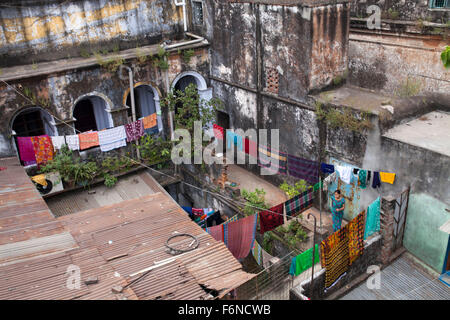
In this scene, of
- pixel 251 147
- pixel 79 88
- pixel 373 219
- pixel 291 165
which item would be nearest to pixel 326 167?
pixel 291 165

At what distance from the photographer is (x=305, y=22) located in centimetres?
1228

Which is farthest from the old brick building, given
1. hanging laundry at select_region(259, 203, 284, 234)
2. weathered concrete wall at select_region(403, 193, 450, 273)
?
hanging laundry at select_region(259, 203, 284, 234)

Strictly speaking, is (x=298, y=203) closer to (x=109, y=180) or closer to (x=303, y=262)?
(x=303, y=262)

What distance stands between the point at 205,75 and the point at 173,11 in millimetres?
2671

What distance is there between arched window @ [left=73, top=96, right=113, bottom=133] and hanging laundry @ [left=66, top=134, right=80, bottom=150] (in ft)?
3.10

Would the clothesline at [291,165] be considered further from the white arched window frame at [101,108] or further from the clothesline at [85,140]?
the white arched window frame at [101,108]

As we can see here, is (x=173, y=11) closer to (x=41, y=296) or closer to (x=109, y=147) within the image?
(x=109, y=147)

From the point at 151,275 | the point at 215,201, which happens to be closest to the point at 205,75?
the point at 215,201

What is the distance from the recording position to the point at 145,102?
16922mm

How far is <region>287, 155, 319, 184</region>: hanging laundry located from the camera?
13227 mm

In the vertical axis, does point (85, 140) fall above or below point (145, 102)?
below

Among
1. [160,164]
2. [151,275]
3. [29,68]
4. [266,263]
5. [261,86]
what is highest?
[29,68]

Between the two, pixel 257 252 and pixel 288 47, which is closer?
pixel 257 252

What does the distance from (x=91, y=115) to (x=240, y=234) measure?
8.00m
